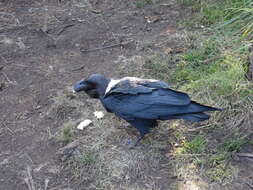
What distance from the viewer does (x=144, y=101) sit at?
321cm

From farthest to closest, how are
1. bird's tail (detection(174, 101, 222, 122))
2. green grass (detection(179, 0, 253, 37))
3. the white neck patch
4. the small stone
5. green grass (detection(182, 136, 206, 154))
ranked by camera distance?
1. green grass (detection(179, 0, 253, 37))
2. the small stone
3. the white neck patch
4. green grass (detection(182, 136, 206, 154))
5. bird's tail (detection(174, 101, 222, 122))

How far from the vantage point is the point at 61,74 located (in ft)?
14.6

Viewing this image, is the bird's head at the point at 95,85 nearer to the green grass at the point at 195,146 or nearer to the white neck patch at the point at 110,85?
the white neck patch at the point at 110,85

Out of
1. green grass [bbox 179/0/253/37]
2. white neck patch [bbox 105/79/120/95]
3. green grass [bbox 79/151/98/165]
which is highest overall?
white neck patch [bbox 105/79/120/95]

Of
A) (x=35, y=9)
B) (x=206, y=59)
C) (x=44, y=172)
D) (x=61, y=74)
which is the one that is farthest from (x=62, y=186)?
(x=35, y=9)

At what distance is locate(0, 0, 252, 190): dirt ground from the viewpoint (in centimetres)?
318

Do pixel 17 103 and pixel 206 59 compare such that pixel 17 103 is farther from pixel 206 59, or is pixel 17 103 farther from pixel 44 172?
pixel 206 59

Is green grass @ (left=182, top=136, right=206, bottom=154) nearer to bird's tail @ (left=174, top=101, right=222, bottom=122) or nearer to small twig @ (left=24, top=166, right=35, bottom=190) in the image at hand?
bird's tail @ (left=174, top=101, right=222, bottom=122)

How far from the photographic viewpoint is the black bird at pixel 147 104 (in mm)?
3117

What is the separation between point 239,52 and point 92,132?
5.86ft

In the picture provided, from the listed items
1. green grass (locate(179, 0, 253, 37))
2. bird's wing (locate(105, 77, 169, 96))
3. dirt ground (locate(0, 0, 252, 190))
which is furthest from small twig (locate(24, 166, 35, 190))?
green grass (locate(179, 0, 253, 37))

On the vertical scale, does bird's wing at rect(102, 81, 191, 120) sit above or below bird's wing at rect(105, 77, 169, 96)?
below

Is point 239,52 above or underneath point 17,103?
above

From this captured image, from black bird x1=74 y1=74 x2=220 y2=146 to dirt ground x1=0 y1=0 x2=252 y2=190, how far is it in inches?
12.3
